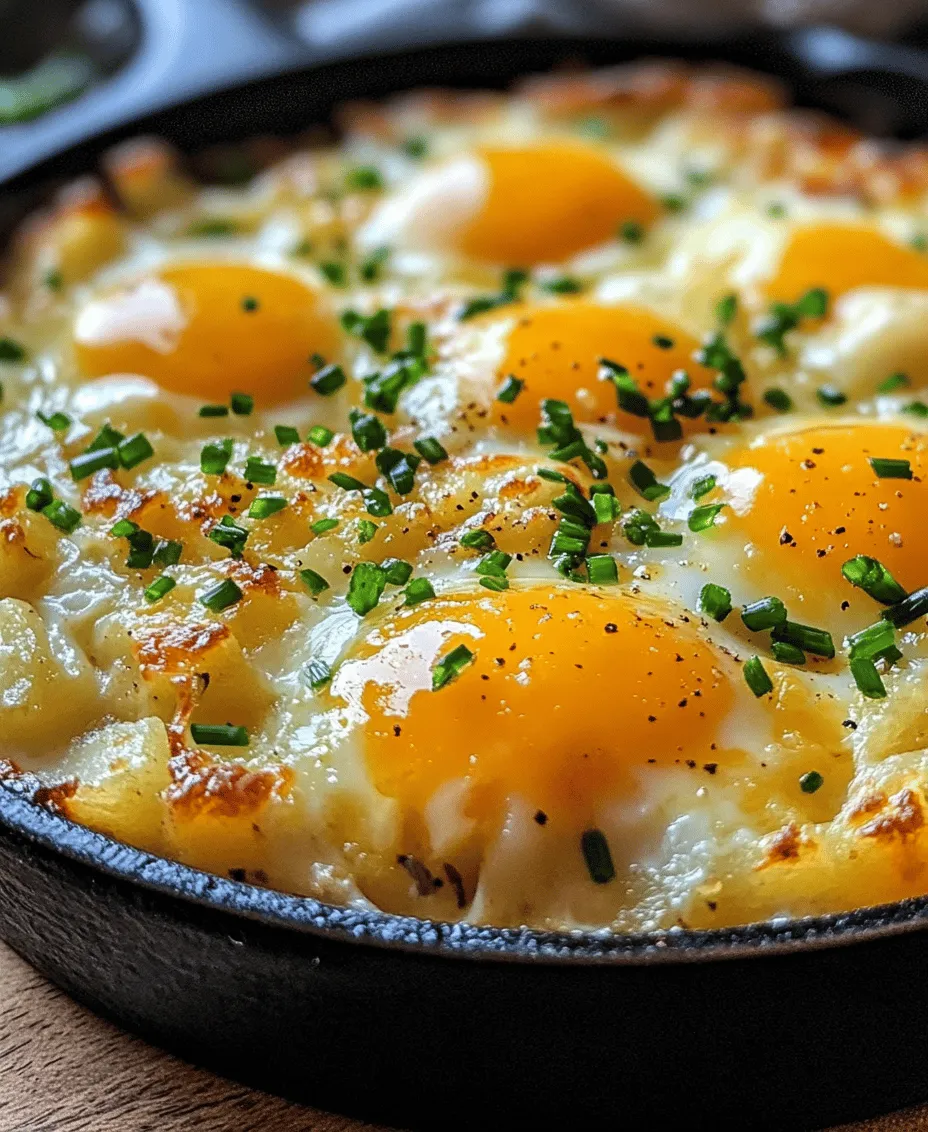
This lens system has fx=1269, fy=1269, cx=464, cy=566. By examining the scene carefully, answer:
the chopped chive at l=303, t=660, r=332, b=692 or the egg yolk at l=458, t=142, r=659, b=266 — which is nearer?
the chopped chive at l=303, t=660, r=332, b=692

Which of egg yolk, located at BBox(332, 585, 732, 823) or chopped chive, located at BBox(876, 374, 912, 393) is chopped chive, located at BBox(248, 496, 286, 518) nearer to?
egg yolk, located at BBox(332, 585, 732, 823)

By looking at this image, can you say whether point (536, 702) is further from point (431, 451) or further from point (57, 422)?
point (57, 422)

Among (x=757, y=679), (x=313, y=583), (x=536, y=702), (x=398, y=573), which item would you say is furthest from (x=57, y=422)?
(x=757, y=679)

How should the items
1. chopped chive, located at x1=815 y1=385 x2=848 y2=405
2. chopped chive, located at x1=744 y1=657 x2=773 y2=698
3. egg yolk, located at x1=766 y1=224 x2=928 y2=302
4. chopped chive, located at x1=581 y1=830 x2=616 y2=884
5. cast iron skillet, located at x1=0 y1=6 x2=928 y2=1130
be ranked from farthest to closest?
egg yolk, located at x1=766 y1=224 x2=928 y2=302, chopped chive, located at x1=815 y1=385 x2=848 y2=405, chopped chive, located at x1=744 y1=657 x2=773 y2=698, chopped chive, located at x1=581 y1=830 x2=616 y2=884, cast iron skillet, located at x1=0 y1=6 x2=928 y2=1130

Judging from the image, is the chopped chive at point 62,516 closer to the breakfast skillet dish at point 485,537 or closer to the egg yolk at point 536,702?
the breakfast skillet dish at point 485,537

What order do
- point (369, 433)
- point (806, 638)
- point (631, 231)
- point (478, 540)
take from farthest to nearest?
1. point (631, 231)
2. point (369, 433)
3. point (478, 540)
4. point (806, 638)

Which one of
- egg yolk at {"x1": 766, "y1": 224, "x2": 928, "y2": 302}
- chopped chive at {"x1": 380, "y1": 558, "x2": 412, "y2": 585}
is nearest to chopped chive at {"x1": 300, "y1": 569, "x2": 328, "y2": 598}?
chopped chive at {"x1": 380, "y1": 558, "x2": 412, "y2": 585}

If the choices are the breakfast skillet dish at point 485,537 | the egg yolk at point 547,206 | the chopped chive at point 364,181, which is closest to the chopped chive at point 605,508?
the breakfast skillet dish at point 485,537
